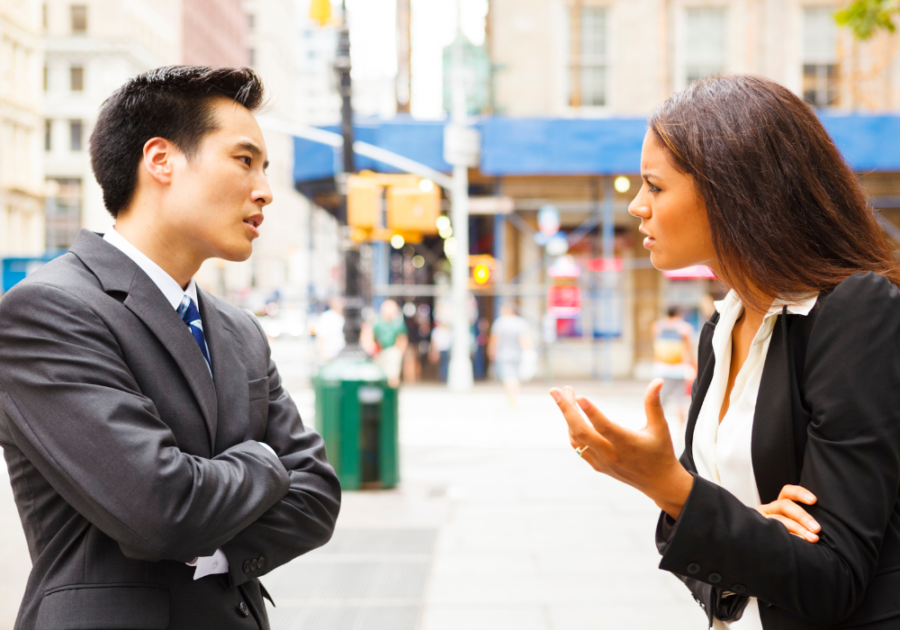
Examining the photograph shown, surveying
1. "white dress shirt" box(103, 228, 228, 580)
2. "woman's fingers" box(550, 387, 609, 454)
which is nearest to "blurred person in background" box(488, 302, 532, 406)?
"white dress shirt" box(103, 228, 228, 580)

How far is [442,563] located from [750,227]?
14.9 feet

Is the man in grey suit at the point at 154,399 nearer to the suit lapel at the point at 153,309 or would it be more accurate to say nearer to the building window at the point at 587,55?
the suit lapel at the point at 153,309

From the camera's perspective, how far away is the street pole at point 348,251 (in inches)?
317

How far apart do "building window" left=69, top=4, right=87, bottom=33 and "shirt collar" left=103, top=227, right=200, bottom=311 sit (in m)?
4.44

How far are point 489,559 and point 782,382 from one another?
176 inches

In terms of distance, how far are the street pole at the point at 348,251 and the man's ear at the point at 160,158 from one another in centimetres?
618

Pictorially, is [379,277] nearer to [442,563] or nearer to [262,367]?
[442,563]

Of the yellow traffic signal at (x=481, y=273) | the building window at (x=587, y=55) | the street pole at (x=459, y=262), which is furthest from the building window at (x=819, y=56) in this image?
the yellow traffic signal at (x=481, y=273)

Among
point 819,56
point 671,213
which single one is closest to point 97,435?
point 671,213

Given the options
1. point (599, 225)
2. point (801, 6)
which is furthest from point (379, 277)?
point (801, 6)

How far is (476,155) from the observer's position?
18391 millimetres

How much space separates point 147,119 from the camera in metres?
1.87

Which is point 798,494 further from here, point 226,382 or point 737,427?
point 226,382

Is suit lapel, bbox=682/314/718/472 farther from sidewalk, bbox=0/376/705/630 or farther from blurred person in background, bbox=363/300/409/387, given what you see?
blurred person in background, bbox=363/300/409/387
